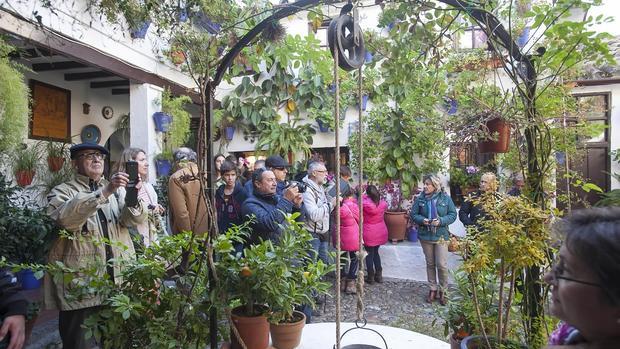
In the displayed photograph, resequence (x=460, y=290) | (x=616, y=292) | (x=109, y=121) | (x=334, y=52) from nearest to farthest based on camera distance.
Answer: (x=616, y=292) → (x=334, y=52) → (x=460, y=290) → (x=109, y=121)

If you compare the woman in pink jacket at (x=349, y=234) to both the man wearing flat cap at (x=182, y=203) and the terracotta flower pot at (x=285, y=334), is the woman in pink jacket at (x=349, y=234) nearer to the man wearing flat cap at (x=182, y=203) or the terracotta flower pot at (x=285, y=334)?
the man wearing flat cap at (x=182, y=203)

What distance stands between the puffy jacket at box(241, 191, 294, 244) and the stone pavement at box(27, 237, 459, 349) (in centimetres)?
144

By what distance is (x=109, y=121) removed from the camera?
7156mm

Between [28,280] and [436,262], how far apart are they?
4.77 meters

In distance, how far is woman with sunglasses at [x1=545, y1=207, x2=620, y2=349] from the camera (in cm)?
90

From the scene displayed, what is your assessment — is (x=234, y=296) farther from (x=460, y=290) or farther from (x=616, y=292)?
(x=616, y=292)

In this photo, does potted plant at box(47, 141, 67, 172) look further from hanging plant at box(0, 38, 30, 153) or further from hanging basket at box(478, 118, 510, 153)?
hanging basket at box(478, 118, 510, 153)

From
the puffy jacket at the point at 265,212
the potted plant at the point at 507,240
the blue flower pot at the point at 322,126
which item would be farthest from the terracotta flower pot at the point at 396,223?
the potted plant at the point at 507,240

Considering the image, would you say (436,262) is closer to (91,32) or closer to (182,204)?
(182,204)

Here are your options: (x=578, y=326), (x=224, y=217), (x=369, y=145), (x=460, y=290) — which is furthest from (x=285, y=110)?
(x=578, y=326)

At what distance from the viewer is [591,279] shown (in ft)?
3.07

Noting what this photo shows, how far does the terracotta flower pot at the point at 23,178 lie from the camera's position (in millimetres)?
4582

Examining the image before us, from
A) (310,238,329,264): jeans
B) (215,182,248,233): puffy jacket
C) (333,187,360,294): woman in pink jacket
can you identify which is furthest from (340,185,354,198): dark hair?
(215,182,248,233): puffy jacket

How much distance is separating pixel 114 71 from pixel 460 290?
16.9ft
